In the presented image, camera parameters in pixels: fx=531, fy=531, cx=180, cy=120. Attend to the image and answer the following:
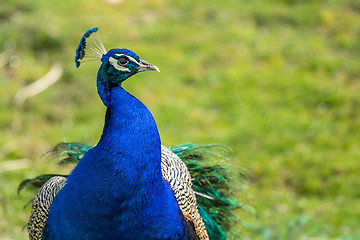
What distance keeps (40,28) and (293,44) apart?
252 centimetres

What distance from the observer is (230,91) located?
4809mm

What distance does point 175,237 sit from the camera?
6.92 feet

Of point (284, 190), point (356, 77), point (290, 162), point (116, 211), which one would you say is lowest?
point (116, 211)

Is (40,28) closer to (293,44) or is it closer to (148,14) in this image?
(148,14)

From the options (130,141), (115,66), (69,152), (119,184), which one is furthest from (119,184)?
(69,152)

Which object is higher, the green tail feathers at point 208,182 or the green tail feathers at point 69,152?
the green tail feathers at point 208,182

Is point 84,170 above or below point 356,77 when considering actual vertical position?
below

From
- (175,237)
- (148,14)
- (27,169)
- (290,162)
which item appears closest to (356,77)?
(290,162)

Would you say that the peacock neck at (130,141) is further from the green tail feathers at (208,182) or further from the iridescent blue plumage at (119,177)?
the green tail feathers at (208,182)

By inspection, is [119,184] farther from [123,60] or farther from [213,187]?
[213,187]

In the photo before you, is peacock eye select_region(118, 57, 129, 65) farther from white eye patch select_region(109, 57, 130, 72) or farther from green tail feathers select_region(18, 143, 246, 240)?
green tail feathers select_region(18, 143, 246, 240)

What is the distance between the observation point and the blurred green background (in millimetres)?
3832

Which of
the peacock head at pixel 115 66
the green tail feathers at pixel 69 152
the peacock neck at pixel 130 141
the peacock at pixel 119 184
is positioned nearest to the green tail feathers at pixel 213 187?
the peacock at pixel 119 184

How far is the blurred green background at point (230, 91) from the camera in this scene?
3.83 metres
